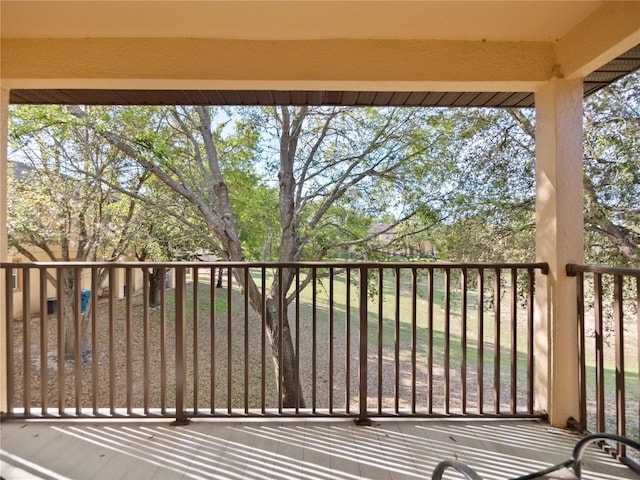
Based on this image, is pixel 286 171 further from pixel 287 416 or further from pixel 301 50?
pixel 287 416

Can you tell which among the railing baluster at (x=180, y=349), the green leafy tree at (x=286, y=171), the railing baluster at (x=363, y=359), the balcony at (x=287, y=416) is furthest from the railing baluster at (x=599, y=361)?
the green leafy tree at (x=286, y=171)

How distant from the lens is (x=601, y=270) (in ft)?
6.39

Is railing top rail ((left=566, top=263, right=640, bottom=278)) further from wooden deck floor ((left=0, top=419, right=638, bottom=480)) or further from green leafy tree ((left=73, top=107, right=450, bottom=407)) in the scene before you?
green leafy tree ((left=73, top=107, right=450, bottom=407))

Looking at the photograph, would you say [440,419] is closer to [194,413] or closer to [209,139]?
[194,413]

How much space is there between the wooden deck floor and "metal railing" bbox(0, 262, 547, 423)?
0.40 ft

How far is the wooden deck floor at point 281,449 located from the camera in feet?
5.65

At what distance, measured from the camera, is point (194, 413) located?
2229 millimetres

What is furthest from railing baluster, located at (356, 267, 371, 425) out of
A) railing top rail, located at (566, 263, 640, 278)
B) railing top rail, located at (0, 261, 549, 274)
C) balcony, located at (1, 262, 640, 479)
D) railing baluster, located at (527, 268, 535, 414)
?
railing top rail, located at (566, 263, 640, 278)

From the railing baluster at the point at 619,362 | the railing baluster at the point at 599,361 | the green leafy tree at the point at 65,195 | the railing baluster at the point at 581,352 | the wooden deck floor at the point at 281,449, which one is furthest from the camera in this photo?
the green leafy tree at the point at 65,195

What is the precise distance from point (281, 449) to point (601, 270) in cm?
201

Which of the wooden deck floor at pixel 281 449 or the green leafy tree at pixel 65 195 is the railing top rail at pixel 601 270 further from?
the green leafy tree at pixel 65 195

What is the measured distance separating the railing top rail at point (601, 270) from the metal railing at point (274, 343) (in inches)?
6.6

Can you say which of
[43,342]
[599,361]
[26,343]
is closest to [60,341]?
[43,342]

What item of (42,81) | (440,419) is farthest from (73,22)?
(440,419)
